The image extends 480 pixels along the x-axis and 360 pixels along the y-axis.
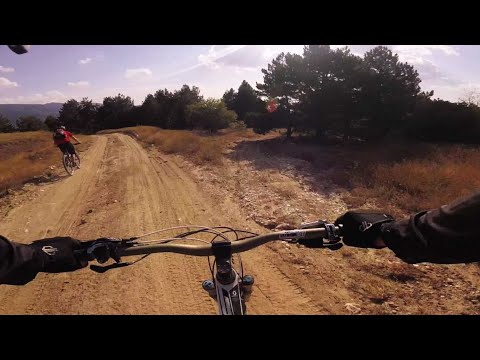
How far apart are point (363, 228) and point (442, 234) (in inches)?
22.1

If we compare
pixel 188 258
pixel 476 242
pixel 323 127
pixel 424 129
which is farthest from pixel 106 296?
pixel 424 129

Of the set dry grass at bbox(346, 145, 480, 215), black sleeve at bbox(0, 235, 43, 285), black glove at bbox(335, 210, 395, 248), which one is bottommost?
dry grass at bbox(346, 145, 480, 215)

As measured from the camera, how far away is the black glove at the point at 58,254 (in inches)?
70.8

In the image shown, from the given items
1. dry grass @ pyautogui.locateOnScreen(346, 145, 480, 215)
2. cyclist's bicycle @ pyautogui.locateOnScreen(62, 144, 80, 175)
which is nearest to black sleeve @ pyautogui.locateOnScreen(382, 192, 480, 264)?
dry grass @ pyautogui.locateOnScreen(346, 145, 480, 215)

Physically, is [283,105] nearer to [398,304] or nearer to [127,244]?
[398,304]

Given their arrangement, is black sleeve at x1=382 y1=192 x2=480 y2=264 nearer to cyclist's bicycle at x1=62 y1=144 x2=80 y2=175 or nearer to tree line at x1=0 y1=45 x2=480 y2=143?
cyclist's bicycle at x1=62 y1=144 x2=80 y2=175

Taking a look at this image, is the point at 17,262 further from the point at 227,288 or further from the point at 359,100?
the point at 359,100

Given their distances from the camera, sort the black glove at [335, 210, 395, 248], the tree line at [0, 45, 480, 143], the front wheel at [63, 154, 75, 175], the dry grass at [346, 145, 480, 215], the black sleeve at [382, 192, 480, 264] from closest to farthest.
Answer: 1. the black sleeve at [382, 192, 480, 264]
2. the black glove at [335, 210, 395, 248]
3. the dry grass at [346, 145, 480, 215]
4. the front wheel at [63, 154, 75, 175]
5. the tree line at [0, 45, 480, 143]

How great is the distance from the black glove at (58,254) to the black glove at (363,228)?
5.80ft

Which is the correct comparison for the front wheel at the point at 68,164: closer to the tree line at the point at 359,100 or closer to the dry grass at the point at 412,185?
the dry grass at the point at 412,185

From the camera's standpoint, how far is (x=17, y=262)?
5.12ft

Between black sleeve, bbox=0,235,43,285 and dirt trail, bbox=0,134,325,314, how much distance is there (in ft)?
12.9

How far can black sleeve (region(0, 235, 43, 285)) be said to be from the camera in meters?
1.50

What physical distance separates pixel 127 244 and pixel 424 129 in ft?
102
